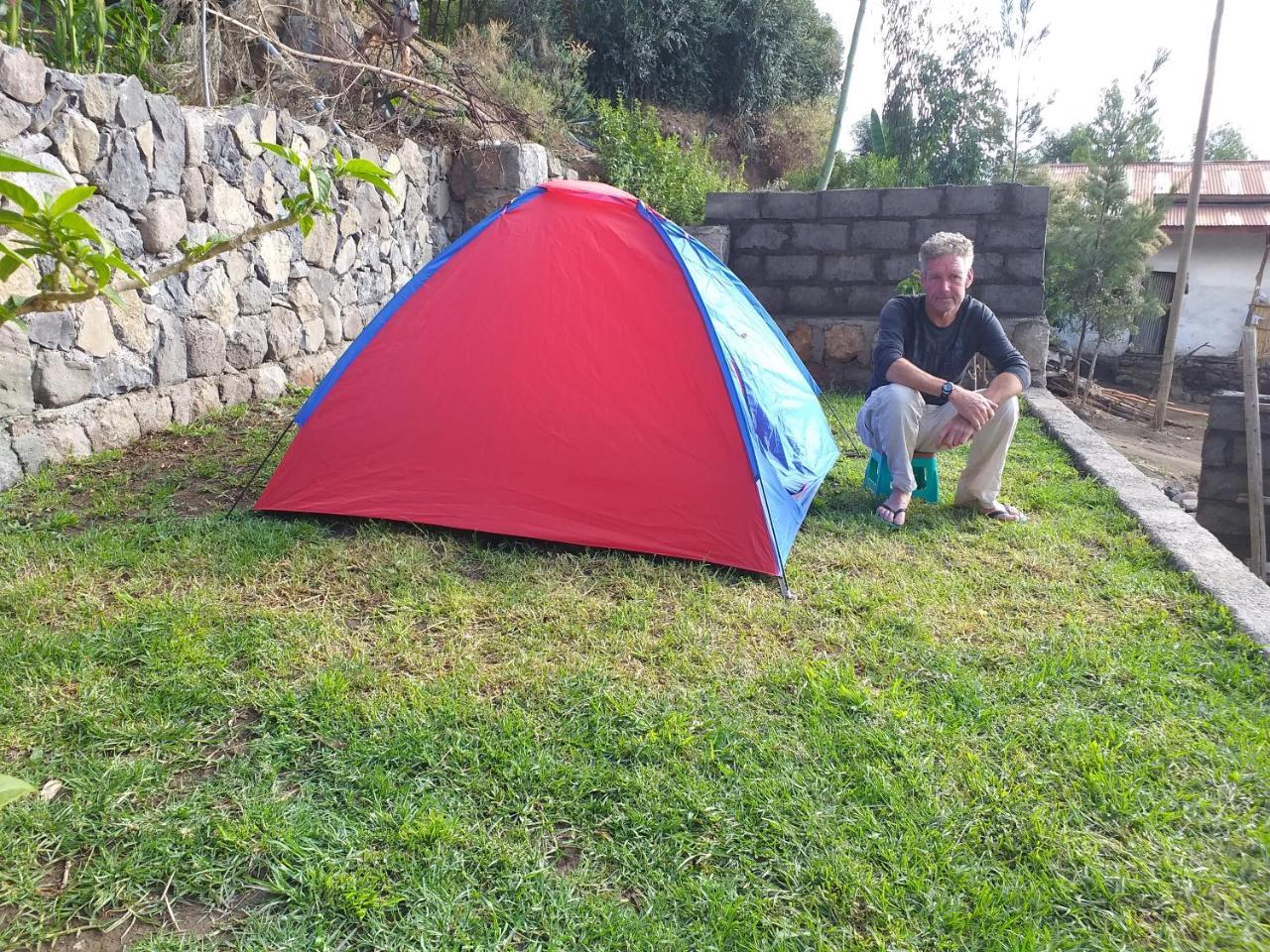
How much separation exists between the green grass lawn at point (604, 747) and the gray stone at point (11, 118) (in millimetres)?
1364

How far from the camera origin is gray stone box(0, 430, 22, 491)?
3.03m

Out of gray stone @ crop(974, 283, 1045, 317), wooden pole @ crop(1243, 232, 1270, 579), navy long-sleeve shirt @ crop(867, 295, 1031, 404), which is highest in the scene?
gray stone @ crop(974, 283, 1045, 317)

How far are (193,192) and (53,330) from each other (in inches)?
43.6

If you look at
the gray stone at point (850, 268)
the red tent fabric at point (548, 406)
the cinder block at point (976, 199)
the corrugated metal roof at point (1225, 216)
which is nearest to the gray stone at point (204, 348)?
the red tent fabric at point (548, 406)

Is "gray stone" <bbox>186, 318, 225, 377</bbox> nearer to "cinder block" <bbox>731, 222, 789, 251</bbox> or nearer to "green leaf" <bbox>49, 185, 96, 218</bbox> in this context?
"green leaf" <bbox>49, 185, 96, 218</bbox>

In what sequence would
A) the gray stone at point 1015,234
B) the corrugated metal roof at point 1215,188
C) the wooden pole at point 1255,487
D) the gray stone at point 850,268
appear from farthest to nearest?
the corrugated metal roof at point 1215,188 → the gray stone at point 850,268 → the gray stone at point 1015,234 → the wooden pole at point 1255,487

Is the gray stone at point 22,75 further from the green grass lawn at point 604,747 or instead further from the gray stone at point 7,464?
the green grass lawn at point 604,747

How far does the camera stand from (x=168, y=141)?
Answer: 3.69 metres

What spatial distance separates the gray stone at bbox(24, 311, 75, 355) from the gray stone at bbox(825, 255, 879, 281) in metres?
4.65

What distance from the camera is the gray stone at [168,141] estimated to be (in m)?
3.63

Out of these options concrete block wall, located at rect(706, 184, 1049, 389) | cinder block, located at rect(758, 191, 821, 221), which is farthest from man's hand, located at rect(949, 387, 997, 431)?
cinder block, located at rect(758, 191, 821, 221)

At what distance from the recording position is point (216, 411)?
4129 mm

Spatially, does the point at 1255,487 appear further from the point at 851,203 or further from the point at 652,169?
the point at 652,169

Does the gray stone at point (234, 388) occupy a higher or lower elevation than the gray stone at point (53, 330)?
lower
